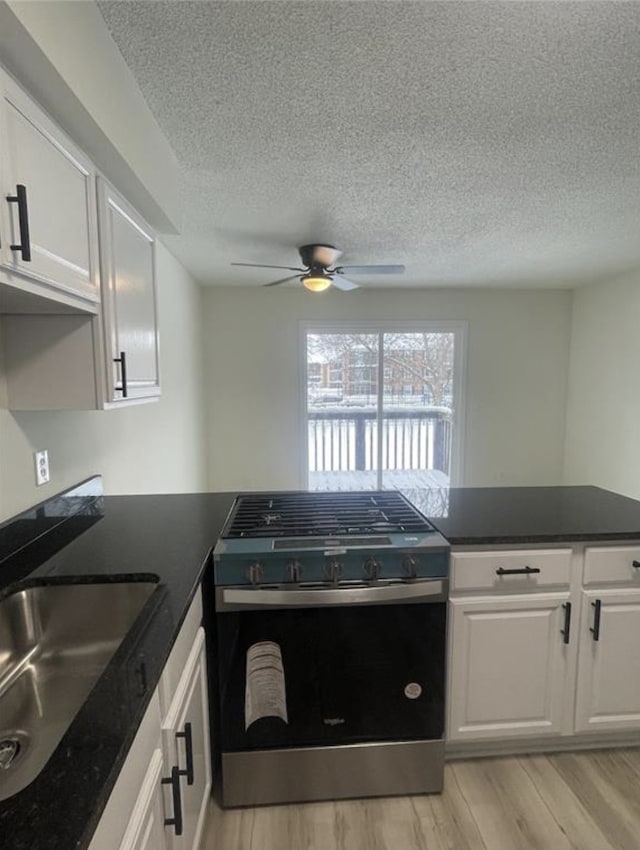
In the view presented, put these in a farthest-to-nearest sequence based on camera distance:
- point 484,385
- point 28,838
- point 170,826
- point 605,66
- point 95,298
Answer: point 484,385, point 605,66, point 95,298, point 170,826, point 28,838

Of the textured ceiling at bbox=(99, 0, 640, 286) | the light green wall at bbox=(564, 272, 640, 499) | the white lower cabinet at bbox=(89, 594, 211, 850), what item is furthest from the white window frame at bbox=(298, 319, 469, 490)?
the white lower cabinet at bbox=(89, 594, 211, 850)

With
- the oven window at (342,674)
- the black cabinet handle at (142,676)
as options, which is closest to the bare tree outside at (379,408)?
the oven window at (342,674)

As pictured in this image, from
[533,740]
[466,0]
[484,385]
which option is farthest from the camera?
[484,385]

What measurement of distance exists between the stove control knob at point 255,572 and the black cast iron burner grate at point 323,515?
142mm

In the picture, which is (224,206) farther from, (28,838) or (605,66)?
(28,838)

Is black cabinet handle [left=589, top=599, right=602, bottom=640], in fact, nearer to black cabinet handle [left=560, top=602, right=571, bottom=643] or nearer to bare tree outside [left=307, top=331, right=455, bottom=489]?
black cabinet handle [left=560, top=602, right=571, bottom=643]

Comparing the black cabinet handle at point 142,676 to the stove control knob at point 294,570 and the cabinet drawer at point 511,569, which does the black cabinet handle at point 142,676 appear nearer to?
the stove control knob at point 294,570

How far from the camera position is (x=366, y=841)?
148 cm

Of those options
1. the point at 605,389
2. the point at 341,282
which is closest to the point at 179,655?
the point at 341,282

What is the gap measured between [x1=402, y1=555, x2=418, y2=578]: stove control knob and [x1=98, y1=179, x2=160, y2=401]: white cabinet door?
1.11 metres

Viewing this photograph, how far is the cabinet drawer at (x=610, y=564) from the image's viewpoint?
167 cm

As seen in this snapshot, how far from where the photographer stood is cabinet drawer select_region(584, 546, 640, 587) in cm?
167

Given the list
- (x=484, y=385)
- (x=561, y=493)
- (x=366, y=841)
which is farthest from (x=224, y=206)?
(x=484, y=385)

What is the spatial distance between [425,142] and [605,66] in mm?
654
